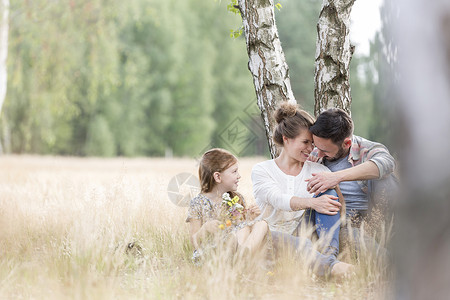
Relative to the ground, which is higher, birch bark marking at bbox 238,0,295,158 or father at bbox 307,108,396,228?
birch bark marking at bbox 238,0,295,158

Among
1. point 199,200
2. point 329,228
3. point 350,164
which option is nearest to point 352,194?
point 350,164

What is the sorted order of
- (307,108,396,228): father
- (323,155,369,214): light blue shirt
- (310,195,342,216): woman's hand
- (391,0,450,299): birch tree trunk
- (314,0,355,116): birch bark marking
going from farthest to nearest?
1. (314,0,355,116): birch bark marking
2. (323,155,369,214): light blue shirt
3. (307,108,396,228): father
4. (310,195,342,216): woman's hand
5. (391,0,450,299): birch tree trunk

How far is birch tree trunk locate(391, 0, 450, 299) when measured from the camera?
1.39 metres

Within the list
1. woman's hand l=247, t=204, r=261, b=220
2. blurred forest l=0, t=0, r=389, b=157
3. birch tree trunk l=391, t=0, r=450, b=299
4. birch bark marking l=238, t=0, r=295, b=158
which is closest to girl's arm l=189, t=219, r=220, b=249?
woman's hand l=247, t=204, r=261, b=220

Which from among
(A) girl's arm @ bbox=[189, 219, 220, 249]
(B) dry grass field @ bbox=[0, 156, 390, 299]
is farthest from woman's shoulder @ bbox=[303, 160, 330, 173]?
(A) girl's arm @ bbox=[189, 219, 220, 249]

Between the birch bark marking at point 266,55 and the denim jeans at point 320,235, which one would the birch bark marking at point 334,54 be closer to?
the birch bark marking at point 266,55

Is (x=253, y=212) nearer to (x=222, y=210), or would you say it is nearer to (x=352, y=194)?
(x=222, y=210)

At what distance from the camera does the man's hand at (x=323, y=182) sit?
10.8ft

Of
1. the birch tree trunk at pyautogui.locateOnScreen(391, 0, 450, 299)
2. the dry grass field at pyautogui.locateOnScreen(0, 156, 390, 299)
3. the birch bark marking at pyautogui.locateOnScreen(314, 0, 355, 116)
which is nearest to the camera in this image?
the birch tree trunk at pyautogui.locateOnScreen(391, 0, 450, 299)

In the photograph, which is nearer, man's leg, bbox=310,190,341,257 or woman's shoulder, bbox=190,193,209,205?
man's leg, bbox=310,190,341,257

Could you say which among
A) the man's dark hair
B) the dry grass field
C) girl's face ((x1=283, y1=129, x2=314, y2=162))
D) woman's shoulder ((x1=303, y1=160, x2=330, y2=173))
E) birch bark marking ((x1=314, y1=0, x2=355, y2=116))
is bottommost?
the dry grass field

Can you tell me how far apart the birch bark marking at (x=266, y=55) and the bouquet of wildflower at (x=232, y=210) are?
100 centimetres

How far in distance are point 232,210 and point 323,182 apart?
0.65 metres

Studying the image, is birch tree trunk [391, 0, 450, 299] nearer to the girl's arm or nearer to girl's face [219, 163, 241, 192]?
the girl's arm
